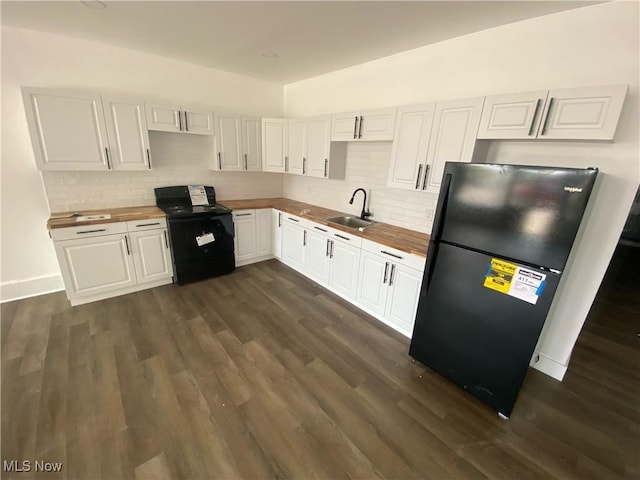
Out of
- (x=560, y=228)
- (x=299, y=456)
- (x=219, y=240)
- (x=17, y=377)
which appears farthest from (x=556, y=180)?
(x=17, y=377)

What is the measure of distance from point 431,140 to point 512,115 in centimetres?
60

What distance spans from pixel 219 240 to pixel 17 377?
2.07 metres

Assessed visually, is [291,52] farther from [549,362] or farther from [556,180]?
[549,362]

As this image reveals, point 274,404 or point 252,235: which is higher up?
point 252,235

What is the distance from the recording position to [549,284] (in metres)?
1.53

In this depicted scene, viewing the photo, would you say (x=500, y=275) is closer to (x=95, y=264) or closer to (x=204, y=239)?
(x=204, y=239)

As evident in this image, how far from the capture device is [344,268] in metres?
3.09

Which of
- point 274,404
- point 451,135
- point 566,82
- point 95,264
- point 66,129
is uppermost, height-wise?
point 566,82

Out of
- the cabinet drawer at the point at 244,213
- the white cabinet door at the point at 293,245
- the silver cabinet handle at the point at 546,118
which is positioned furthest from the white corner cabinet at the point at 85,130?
the silver cabinet handle at the point at 546,118

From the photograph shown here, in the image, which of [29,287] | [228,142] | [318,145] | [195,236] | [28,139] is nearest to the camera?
[28,139]

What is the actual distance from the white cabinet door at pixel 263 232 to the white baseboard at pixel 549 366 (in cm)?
343

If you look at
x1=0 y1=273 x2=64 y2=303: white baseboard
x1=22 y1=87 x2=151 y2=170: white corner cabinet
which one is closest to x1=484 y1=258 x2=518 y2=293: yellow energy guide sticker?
x1=22 y1=87 x2=151 y2=170: white corner cabinet

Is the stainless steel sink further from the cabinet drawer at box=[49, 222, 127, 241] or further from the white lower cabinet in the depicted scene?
the cabinet drawer at box=[49, 222, 127, 241]

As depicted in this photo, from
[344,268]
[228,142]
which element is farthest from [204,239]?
[344,268]
